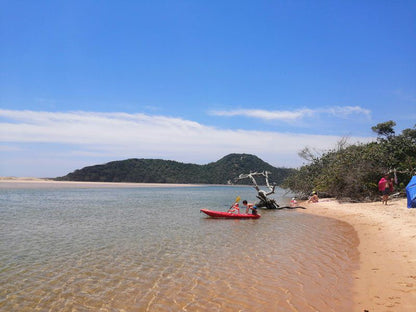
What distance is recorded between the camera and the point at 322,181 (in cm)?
2786

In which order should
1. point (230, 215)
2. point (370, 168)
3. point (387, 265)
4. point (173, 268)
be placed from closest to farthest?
1. point (387, 265)
2. point (173, 268)
3. point (230, 215)
4. point (370, 168)

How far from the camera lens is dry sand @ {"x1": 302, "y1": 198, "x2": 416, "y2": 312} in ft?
17.2

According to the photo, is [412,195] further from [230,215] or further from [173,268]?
[173,268]

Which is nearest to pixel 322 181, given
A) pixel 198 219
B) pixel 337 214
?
pixel 337 214

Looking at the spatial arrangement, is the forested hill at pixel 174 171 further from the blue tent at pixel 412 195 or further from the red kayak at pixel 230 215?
the blue tent at pixel 412 195

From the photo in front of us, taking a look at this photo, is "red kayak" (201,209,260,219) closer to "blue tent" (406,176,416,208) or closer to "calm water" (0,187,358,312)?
"calm water" (0,187,358,312)

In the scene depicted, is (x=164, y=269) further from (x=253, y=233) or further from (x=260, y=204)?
(x=260, y=204)

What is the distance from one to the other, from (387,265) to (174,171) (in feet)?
322

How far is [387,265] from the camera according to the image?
7.23 m

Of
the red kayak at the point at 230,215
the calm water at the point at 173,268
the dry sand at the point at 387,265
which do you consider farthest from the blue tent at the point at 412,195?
the red kayak at the point at 230,215

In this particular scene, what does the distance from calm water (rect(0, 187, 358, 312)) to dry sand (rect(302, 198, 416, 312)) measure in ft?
1.09

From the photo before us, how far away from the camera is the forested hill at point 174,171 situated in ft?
289

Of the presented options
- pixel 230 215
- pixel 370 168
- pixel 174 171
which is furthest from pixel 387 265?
pixel 174 171

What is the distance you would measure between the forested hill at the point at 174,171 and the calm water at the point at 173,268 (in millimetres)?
77469
